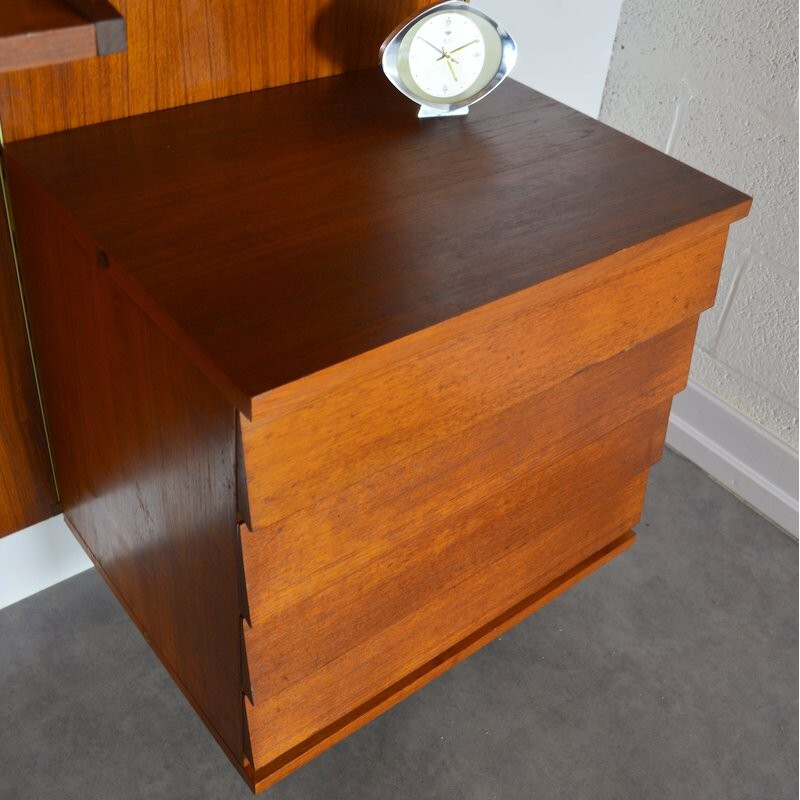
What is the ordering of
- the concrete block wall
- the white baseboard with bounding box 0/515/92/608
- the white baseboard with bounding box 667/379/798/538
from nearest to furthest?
the white baseboard with bounding box 0/515/92/608 < the concrete block wall < the white baseboard with bounding box 667/379/798/538

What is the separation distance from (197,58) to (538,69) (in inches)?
25.2

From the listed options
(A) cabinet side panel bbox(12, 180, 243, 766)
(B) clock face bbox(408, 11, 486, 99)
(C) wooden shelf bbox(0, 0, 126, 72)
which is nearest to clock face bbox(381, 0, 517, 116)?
(B) clock face bbox(408, 11, 486, 99)

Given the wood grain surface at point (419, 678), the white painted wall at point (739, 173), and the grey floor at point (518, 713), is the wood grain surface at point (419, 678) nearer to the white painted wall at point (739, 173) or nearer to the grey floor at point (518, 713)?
A: the grey floor at point (518, 713)

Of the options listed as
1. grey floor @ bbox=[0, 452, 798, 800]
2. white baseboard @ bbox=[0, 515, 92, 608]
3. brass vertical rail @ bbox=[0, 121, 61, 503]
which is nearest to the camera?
brass vertical rail @ bbox=[0, 121, 61, 503]

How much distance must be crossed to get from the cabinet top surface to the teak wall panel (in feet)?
0.07

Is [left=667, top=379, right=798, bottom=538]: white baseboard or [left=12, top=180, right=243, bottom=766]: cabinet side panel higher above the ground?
[left=12, top=180, right=243, bottom=766]: cabinet side panel

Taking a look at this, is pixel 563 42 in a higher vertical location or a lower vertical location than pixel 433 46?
lower

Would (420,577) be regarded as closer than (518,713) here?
Yes

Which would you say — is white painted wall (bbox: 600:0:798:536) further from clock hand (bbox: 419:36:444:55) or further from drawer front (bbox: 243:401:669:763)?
clock hand (bbox: 419:36:444:55)

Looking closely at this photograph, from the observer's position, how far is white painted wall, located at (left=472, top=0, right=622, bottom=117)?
1.39 m

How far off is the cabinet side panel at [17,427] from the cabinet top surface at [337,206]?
0.20m

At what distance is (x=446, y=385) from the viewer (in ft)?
2.71

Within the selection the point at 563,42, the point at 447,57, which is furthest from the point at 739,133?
the point at 447,57

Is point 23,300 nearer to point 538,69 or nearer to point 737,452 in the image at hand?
point 538,69
